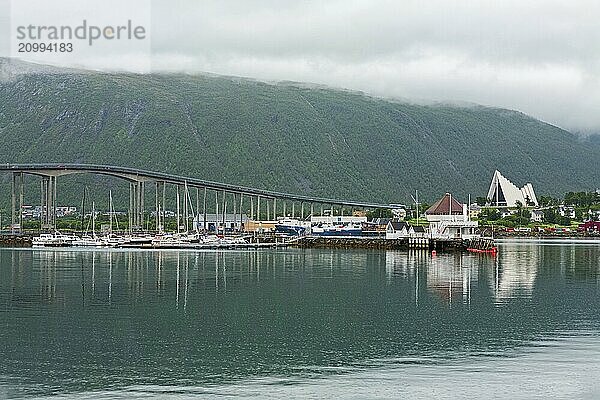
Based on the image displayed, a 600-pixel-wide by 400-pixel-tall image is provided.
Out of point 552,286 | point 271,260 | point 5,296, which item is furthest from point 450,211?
point 5,296

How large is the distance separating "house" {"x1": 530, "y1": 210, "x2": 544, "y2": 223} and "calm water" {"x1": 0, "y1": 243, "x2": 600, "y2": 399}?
430 ft

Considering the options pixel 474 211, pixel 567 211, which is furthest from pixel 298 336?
pixel 567 211

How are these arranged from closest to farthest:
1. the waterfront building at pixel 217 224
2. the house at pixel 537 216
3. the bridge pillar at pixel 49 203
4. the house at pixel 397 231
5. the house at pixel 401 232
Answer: the house at pixel 401 232
the house at pixel 397 231
the bridge pillar at pixel 49 203
the waterfront building at pixel 217 224
the house at pixel 537 216

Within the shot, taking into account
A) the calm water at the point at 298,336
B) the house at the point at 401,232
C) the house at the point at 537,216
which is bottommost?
the calm water at the point at 298,336

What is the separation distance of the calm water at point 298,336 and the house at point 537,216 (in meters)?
131

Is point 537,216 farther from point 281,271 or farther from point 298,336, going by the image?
point 298,336

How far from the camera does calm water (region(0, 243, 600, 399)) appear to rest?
2197 centimetres

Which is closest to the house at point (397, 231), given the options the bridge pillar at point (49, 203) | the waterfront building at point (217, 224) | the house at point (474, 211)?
the waterfront building at point (217, 224)

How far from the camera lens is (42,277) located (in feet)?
171

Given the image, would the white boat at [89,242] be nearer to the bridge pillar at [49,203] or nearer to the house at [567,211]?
the bridge pillar at [49,203]

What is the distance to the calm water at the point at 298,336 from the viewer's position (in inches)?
865

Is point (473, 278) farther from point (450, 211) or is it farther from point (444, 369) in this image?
point (450, 211)

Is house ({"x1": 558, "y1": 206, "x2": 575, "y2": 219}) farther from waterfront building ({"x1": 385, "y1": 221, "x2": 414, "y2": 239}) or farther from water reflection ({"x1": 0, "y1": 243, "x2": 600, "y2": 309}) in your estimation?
water reflection ({"x1": 0, "y1": 243, "x2": 600, "y2": 309})

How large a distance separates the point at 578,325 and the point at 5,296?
2505 cm
